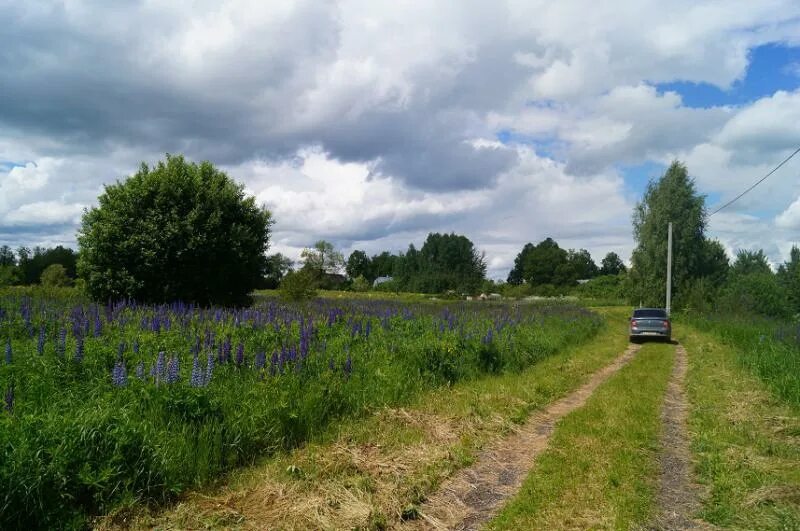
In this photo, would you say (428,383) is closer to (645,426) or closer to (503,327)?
(645,426)

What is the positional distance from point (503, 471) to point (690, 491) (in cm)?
189

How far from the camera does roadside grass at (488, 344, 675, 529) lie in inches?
182

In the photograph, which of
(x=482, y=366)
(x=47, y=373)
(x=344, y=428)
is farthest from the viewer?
(x=482, y=366)

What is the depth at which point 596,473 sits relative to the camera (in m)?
5.66

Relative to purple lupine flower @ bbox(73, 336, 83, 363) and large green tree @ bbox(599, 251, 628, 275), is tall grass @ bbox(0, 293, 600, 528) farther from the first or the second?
large green tree @ bbox(599, 251, 628, 275)

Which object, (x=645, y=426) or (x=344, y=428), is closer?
(x=344, y=428)

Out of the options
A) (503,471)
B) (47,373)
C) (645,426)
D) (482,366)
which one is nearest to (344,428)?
(503,471)

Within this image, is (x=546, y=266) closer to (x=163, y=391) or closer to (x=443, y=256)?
(x=443, y=256)

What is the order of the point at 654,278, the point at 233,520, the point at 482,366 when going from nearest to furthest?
the point at 233,520
the point at 482,366
the point at 654,278

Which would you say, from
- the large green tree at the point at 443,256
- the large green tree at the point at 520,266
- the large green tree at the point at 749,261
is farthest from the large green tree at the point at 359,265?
the large green tree at the point at 749,261

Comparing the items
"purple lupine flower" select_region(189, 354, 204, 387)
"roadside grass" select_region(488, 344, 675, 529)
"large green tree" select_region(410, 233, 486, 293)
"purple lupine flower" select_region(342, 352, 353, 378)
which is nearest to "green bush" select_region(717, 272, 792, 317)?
"roadside grass" select_region(488, 344, 675, 529)

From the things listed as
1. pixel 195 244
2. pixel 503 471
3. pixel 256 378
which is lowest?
pixel 503 471

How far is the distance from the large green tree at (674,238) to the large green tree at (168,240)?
39850 millimetres

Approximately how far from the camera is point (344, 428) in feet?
21.6
